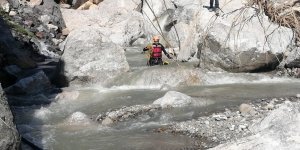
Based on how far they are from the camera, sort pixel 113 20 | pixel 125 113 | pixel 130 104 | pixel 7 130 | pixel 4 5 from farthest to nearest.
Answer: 1. pixel 113 20
2. pixel 4 5
3. pixel 130 104
4. pixel 125 113
5. pixel 7 130

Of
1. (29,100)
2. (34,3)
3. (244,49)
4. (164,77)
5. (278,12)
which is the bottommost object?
(29,100)

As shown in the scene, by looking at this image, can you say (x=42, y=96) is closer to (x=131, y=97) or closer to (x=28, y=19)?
(x=131, y=97)

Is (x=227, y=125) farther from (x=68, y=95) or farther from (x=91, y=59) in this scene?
(x=91, y=59)

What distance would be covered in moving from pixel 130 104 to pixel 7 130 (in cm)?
514

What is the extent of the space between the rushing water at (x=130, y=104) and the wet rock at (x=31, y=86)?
3.01ft

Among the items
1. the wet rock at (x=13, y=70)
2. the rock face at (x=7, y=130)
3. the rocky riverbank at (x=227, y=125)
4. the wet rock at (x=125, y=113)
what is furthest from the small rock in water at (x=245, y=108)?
the wet rock at (x=13, y=70)

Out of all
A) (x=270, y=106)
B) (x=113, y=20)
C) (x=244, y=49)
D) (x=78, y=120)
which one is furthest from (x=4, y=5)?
(x=270, y=106)

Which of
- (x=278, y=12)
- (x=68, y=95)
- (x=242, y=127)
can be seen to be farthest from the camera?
(x=68, y=95)

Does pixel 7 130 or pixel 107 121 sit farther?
pixel 107 121

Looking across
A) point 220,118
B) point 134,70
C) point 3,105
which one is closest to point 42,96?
point 134,70

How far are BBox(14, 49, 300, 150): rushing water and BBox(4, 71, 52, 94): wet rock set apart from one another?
0.92m

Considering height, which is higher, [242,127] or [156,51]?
[156,51]

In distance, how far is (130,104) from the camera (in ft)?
29.0

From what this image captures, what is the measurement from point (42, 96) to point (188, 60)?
4.76m
